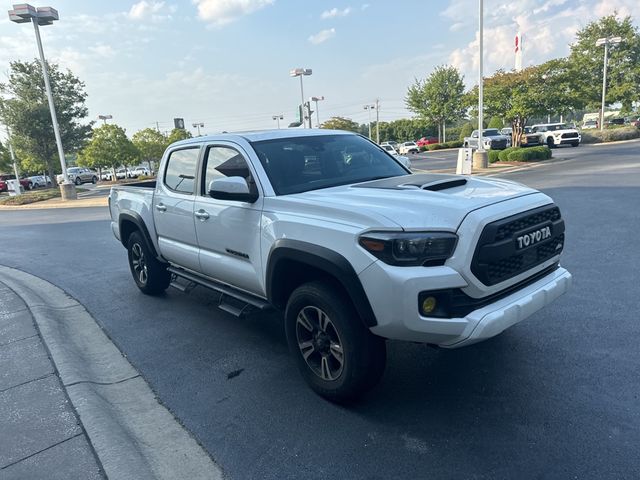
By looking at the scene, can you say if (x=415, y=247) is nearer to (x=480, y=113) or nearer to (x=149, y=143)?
(x=480, y=113)

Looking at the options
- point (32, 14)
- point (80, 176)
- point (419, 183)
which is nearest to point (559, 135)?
point (32, 14)

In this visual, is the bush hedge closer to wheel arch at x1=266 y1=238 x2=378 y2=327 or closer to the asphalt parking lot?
the asphalt parking lot

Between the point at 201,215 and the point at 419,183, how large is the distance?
6.66ft

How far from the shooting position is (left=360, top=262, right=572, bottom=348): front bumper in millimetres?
2654

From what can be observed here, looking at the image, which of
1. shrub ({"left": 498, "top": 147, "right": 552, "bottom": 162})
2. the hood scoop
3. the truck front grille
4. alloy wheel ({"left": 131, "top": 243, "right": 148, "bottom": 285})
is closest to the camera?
the truck front grille

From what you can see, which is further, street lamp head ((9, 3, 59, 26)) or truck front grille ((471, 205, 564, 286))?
street lamp head ((9, 3, 59, 26))

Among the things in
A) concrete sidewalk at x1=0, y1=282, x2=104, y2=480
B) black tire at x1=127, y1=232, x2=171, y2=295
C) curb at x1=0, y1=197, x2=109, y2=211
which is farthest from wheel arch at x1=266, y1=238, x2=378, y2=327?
curb at x1=0, y1=197, x2=109, y2=211

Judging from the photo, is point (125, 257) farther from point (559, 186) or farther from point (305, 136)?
point (559, 186)

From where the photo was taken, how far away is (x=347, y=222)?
2.93 metres

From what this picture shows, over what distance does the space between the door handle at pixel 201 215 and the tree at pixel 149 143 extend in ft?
156

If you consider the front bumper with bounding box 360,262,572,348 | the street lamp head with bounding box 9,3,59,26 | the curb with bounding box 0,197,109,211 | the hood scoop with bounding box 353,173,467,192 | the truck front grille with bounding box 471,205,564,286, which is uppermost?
the street lamp head with bounding box 9,3,59,26

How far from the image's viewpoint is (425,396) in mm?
3322

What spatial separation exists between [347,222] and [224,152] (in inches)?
73.3

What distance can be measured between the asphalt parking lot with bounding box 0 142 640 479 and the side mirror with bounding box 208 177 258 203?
4.73 ft
